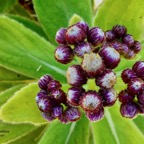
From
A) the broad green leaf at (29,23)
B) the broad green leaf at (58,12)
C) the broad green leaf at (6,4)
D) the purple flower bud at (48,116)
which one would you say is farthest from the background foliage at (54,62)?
the broad green leaf at (6,4)

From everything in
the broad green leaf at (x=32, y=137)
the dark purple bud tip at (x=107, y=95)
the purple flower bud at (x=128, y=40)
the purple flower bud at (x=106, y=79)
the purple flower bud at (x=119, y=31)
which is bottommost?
the broad green leaf at (x=32, y=137)

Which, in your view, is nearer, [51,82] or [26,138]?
[51,82]

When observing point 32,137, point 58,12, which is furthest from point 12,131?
point 58,12

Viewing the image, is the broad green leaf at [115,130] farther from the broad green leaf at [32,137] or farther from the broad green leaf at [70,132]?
the broad green leaf at [32,137]

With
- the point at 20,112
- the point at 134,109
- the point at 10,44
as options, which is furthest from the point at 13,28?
the point at 134,109

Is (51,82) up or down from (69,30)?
down

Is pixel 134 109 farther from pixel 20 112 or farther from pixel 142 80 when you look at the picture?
pixel 20 112
